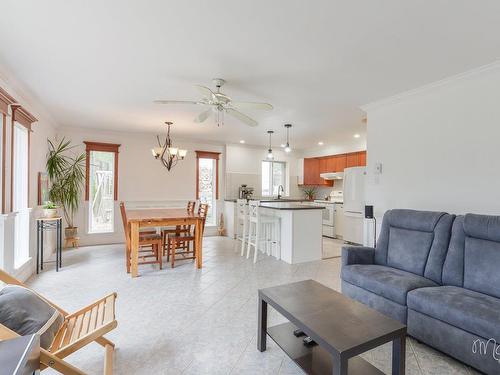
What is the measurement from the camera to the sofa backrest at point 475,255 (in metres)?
2.16

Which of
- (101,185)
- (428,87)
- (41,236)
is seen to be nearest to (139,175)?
(101,185)

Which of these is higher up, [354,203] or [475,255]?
[354,203]

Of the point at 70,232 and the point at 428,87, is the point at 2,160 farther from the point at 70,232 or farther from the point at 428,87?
the point at 428,87

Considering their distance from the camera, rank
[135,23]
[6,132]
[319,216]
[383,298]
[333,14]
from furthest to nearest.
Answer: [319,216] → [6,132] → [383,298] → [135,23] → [333,14]

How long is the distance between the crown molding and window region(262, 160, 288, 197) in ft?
13.2

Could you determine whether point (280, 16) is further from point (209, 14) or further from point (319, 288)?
point (319, 288)

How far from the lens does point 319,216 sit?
4.80 m

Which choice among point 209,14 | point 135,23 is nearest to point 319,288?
point 209,14

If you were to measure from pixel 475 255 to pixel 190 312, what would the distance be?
2.63 metres

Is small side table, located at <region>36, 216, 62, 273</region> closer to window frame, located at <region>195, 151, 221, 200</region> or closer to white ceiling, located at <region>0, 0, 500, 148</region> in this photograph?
white ceiling, located at <region>0, 0, 500, 148</region>

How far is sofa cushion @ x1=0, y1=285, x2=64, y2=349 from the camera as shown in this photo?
63.0 inches

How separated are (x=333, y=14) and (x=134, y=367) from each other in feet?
9.31

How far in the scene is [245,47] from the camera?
7.73ft

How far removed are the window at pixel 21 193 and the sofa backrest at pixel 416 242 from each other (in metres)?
4.52
